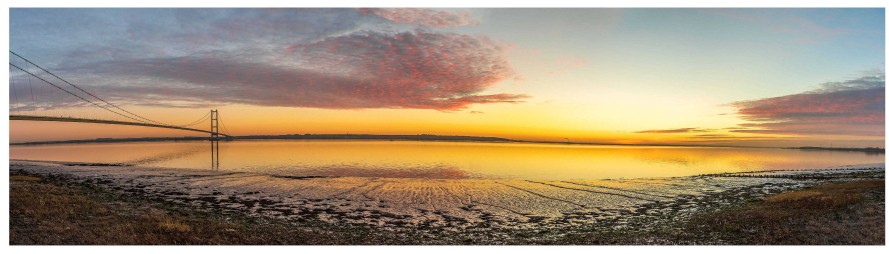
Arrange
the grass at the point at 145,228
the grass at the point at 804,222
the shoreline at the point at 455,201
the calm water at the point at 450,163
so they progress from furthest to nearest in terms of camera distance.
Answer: the calm water at the point at 450,163
the shoreline at the point at 455,201
the grass at the point at 804,222
the grass at the point at 145,228

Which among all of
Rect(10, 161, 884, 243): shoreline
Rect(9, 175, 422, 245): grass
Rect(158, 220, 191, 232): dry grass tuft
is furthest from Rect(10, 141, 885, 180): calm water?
Rect(158, 220, 191, 232): dry grass tuft

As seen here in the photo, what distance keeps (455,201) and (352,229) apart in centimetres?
758

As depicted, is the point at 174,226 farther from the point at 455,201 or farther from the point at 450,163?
the point at 450,163

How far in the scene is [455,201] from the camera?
22.3 m

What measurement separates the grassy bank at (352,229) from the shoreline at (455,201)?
67 centimetres

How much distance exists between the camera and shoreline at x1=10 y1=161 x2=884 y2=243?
1662 centimetres

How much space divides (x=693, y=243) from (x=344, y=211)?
12.5 metres

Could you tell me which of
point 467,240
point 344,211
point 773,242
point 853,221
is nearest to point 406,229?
point 467,240

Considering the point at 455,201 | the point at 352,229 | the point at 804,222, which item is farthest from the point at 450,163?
the point at 804,222

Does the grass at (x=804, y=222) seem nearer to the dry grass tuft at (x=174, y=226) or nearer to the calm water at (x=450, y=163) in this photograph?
the dry grass tuft at (x=174, y=226)

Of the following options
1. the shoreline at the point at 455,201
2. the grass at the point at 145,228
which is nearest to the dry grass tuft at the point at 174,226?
the grass at the point at 145,228

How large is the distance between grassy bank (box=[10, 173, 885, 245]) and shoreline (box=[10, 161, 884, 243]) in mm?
666

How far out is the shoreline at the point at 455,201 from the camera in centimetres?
1662

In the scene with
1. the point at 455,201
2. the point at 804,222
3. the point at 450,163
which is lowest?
the point at 450,163
